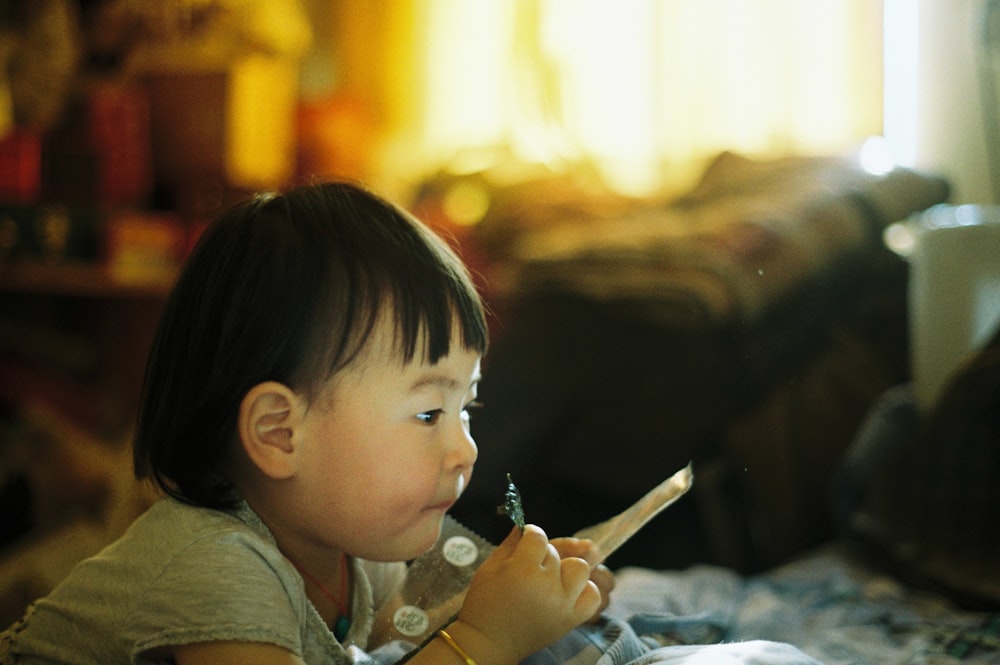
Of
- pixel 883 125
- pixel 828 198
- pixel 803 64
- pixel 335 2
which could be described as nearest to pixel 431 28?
pixel 335 2

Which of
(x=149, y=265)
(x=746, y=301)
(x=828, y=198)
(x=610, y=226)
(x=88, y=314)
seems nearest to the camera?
(x=746, y=301)

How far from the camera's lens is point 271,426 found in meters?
0.54

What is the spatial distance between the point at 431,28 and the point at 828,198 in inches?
52.6

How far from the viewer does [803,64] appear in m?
1.93

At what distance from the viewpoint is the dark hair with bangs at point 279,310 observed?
1.74ft

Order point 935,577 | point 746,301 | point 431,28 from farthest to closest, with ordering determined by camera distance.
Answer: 1. point 431,28
2. point 746,301
3. point 935,577

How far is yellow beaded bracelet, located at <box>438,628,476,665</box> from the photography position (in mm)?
492

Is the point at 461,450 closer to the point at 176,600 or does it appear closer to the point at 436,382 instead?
the point at 436,382

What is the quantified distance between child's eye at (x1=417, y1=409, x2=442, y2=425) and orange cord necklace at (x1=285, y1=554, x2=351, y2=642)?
128mm

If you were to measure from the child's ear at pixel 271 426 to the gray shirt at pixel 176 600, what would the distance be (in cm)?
4

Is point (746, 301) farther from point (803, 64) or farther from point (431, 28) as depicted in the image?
point (431, 28)

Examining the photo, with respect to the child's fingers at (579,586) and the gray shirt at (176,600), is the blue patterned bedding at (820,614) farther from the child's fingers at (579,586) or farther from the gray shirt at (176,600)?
the gray shirt at (176,600)

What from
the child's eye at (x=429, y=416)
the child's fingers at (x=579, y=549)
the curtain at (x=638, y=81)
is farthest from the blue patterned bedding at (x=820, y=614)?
the curtain at (x=638, y=81)

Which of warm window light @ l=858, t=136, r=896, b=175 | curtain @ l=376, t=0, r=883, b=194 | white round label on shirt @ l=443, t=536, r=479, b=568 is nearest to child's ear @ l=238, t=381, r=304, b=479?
white round label on shirt @ l=443, t=536, r=479, b=568
